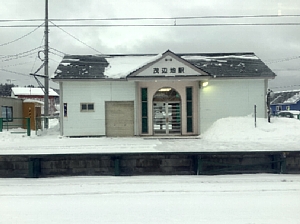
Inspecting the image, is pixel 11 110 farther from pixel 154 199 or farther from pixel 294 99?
pixel 294 99

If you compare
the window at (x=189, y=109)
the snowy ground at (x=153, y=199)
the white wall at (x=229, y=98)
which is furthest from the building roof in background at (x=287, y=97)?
the snowy ground at (x=153, y=199)

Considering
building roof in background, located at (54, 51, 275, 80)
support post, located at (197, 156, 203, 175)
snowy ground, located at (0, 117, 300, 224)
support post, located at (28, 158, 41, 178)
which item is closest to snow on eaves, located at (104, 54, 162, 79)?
building roof in background, located at (54, 51, 275, 80)

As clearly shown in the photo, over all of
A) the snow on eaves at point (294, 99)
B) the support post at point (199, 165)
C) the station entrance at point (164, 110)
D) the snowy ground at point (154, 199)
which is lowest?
the snowy ground at point (154, 199)

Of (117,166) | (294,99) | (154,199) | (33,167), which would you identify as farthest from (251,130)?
(294,99)

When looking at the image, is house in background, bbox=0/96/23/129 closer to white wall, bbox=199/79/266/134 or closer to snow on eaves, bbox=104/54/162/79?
snow on eaves, bbox=104/54/162/79

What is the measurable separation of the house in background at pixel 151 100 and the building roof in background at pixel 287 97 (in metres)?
49.8

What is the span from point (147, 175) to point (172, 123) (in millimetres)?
9467

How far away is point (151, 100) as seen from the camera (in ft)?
61.2

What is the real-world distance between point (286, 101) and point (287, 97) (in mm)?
2045

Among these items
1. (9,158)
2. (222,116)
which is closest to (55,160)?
(9,158)

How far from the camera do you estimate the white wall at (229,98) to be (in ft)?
60.4

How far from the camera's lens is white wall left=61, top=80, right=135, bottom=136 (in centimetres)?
1817

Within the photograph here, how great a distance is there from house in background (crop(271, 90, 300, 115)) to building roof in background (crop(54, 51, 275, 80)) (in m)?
47.3

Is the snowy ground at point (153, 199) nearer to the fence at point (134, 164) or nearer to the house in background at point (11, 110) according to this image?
the fence at point (134, 164)
